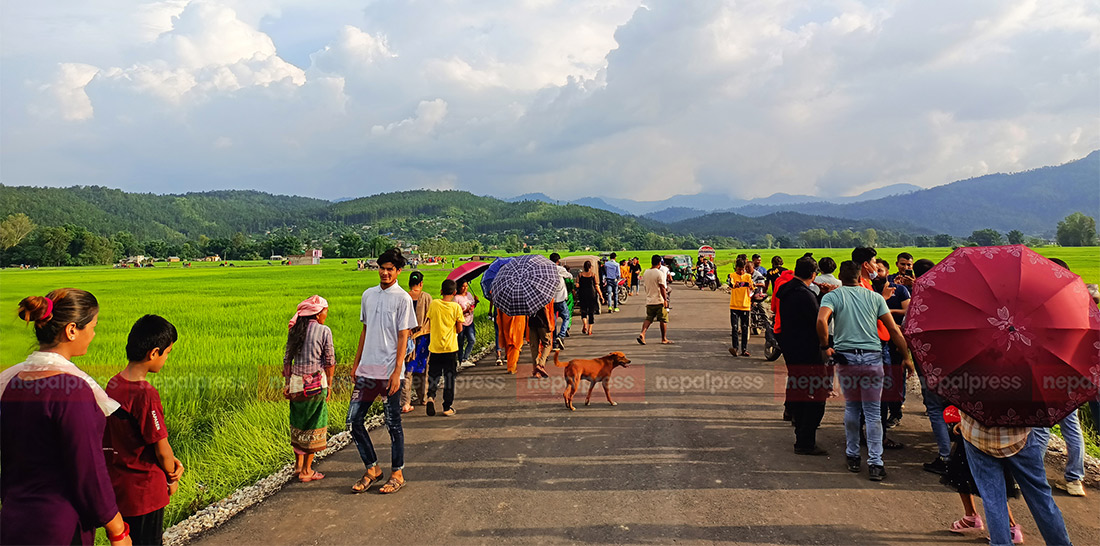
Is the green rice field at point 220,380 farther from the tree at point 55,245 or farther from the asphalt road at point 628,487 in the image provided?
the tree at point 55,245

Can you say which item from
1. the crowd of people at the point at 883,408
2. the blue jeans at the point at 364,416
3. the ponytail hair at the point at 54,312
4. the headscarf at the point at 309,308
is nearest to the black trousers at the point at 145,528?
the ponytail hair at the point at 54,312

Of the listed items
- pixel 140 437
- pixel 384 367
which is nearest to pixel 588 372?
pixel 384 367

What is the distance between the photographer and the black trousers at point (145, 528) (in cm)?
289

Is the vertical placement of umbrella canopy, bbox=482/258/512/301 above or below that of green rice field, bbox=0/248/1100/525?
above

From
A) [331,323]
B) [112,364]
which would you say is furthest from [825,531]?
[331,323]

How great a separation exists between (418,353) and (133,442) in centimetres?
408

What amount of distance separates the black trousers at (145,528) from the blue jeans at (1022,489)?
14.9ft

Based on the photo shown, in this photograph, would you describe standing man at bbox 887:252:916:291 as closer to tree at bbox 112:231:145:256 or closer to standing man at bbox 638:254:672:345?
standing man at bbox 638:254:672:345

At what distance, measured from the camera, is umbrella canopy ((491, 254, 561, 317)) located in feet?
26.1

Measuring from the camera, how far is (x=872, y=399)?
4633 millimetres

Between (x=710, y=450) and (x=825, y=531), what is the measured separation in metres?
1.55

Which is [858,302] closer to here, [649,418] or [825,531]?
[825,531]

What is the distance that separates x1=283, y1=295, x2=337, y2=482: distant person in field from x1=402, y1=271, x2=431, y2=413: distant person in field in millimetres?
1512

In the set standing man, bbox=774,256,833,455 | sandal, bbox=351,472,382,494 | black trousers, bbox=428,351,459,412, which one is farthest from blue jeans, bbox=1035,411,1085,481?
black trousers, bbox=428,351,459,412
